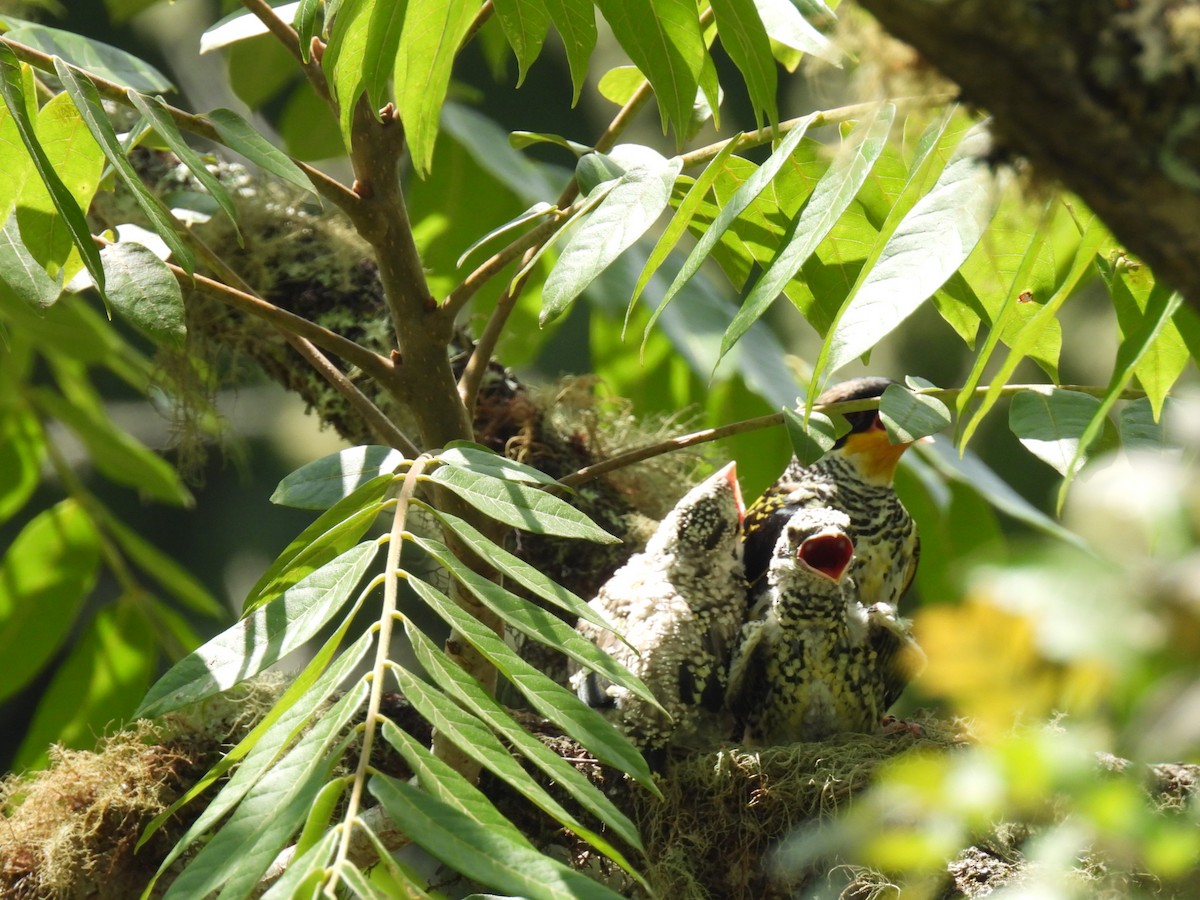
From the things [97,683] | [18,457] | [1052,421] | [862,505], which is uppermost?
[1052,421]

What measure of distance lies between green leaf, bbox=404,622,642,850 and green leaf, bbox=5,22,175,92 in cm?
140

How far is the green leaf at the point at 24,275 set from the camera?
5.08 feet

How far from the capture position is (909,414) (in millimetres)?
1778

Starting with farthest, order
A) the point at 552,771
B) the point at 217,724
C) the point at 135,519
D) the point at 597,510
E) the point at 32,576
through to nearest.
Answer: the point at 135,519
the point at 32,576
the point at 597,510
the point at 217,724
the point at 552,771

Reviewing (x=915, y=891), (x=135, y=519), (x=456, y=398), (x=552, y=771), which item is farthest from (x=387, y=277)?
(x=135, y=519)

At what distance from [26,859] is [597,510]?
1.35 m

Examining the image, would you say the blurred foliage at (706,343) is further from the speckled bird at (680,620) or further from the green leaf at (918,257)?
the speckled bird at (680,620)

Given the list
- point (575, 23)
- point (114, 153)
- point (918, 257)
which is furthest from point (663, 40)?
point (114, 153)

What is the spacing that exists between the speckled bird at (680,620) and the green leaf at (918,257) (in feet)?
3.31

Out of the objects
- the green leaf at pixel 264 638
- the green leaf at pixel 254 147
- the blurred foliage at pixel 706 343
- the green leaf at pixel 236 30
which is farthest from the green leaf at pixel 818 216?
the green leaf at pixel 236 30

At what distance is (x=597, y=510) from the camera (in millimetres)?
2814

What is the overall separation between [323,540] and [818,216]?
726mm

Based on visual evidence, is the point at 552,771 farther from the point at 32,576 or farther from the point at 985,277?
the point at 32,576

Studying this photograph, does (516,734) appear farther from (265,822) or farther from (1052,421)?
(1052,421)
